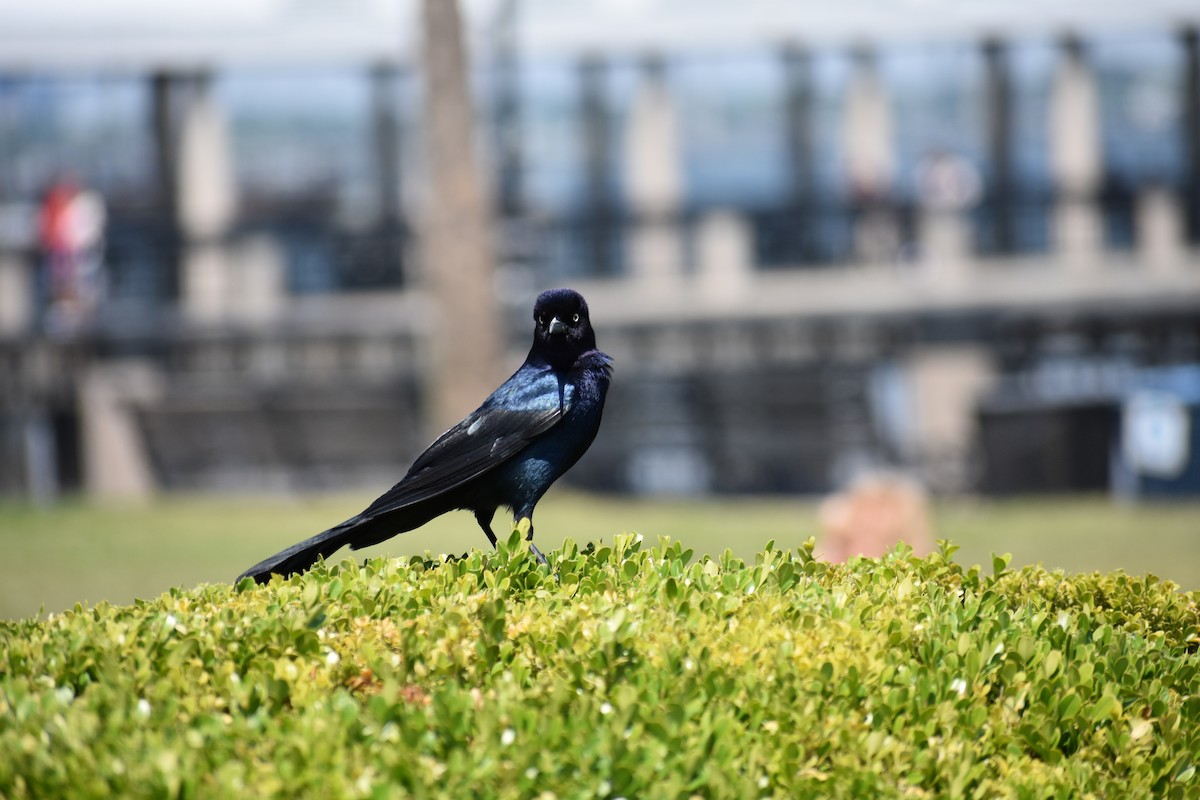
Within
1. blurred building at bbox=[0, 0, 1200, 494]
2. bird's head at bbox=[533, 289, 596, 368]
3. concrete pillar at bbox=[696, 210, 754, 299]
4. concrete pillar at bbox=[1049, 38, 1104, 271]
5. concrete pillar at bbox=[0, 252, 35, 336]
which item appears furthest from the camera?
concrete pillar at bbox=[1049, 38, 1104, 271]

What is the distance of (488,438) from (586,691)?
93cm

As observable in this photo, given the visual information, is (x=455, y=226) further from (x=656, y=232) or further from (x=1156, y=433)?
(x=656, y=232)

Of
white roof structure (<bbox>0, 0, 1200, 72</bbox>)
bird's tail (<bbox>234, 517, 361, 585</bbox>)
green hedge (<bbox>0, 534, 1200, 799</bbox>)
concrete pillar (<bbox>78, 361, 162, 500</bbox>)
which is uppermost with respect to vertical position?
white roof structure (<bbox>0, 0, 1200, 72</bbox>)

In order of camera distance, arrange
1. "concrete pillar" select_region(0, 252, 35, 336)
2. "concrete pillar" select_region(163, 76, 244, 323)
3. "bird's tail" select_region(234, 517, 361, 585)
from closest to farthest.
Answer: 1. "bird's tail" select_region(234, 517, 361, 585)
2. "concrete pillar" select_region(0, 252, 35, 336)
3. "concrete pillar" select_region(163, 76, 244, 323)

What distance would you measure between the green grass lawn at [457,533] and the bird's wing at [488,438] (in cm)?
646

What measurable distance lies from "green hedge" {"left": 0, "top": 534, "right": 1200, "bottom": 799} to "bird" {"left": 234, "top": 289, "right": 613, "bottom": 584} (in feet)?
0.42

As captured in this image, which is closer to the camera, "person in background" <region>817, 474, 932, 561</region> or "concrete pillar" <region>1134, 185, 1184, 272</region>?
"person in background" <region>817, 474, 932, 561</region>

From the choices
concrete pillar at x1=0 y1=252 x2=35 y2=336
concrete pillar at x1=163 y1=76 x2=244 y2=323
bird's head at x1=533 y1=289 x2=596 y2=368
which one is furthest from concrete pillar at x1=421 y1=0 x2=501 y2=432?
bird's head at x1=533 y1=289 x2=596 y2=368

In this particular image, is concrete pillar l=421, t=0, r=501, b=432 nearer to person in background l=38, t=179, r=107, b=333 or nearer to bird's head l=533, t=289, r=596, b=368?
person in background l=38, t=179, r=107, b=333

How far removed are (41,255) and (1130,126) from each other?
17.2 meters

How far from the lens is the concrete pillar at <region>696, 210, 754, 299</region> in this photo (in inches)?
835

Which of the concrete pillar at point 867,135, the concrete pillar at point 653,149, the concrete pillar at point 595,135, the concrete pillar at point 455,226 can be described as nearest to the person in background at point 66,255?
the concrete pillar at point 455,226

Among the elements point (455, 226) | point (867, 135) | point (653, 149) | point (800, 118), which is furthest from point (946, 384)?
point (800, 118)

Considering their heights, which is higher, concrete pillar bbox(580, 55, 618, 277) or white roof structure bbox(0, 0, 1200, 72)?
white roof structure bbox(0, 0, 1200, 72)
